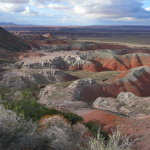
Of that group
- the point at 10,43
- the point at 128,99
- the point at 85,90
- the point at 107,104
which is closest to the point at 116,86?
the point at 85,90

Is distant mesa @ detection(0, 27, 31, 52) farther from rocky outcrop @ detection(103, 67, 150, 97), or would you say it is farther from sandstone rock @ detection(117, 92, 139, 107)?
sandstone rock @ detection(117, 92, 139, 107)

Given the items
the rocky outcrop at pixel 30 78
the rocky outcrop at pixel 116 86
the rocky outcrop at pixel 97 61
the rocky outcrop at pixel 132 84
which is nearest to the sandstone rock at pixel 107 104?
the rocky outcrop at pixel 116 86

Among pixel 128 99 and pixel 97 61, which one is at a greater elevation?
pixel 128 99

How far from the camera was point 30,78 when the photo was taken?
167 feet

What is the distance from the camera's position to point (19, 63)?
6800 centimetres

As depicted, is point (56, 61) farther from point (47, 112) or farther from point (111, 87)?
point (47, 112)

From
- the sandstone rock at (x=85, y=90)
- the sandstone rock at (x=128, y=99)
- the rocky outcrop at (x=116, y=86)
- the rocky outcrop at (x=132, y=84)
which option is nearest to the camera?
the sandstone rock at (x=128, y=99)

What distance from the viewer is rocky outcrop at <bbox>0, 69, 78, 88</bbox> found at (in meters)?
48.8

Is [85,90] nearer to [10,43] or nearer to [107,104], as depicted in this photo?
[107,104]

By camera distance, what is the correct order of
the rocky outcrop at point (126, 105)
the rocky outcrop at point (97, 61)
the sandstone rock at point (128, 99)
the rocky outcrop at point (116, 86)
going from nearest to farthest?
1. the rocky outcrop at point (126, 105)
2. the sandstone rock at point (128, 99)
3. the rocky outcrop at point (116, 86)
4. the rocky outcrop at point (97, 61)

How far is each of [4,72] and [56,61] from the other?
898 inches

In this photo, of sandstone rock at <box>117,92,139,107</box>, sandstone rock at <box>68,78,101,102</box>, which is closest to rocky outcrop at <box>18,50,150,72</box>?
sandstone rock at <box>68,78,101,102</box>

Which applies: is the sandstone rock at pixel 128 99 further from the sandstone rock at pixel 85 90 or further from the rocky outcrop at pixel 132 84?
the rocky outcrop at pixel 132 84

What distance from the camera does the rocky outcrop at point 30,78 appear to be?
4878cm
